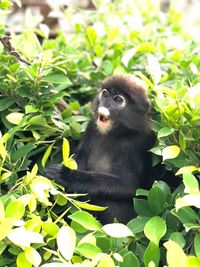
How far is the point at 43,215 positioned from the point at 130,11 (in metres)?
2.85

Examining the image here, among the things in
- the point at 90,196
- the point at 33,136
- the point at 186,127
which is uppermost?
the point at 186,127

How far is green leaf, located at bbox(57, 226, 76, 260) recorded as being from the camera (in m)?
2.07

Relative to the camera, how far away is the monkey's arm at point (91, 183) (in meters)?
3.14

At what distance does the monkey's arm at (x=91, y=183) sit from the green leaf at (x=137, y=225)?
59cm

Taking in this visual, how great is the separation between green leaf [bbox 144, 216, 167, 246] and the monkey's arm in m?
0.73

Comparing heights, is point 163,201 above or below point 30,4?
above

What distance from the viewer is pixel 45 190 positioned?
2412mm

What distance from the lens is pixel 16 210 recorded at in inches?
86.9

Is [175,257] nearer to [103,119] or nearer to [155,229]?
[155,229]

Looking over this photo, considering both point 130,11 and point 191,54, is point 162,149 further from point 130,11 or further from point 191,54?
point 130,11

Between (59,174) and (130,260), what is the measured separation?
965 millimetres

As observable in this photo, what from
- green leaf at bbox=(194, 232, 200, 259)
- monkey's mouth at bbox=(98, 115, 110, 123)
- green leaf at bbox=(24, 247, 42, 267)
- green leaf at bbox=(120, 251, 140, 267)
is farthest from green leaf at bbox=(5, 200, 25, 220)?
monkey's mouth at bbox=(98, 115, 110, 123)

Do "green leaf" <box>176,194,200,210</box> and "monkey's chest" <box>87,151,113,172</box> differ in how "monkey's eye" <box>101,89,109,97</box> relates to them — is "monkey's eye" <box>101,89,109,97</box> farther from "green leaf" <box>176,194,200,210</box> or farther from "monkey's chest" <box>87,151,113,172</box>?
"green leaf" <box>176,194,200,210</box>

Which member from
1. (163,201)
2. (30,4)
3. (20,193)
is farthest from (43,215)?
(30,4)
